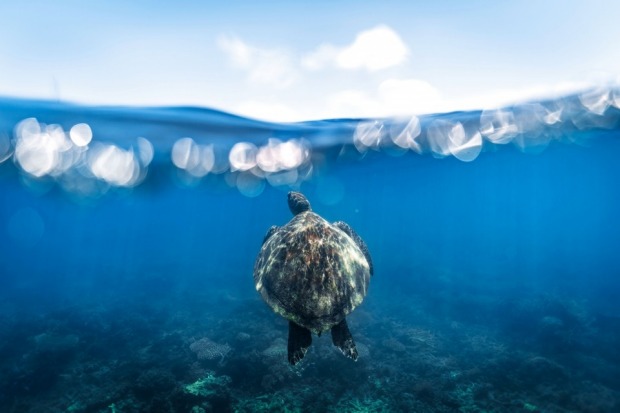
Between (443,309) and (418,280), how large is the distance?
5831 millimetres

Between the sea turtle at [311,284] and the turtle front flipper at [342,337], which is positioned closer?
the sea turtle at [311,284]

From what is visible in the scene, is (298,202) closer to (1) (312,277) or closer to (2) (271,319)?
(1) (312,277)

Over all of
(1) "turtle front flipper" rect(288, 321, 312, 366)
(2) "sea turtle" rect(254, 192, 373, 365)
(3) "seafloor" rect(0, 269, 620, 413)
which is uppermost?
(2) "sea turtle" rect(254, 192, 373, 365)

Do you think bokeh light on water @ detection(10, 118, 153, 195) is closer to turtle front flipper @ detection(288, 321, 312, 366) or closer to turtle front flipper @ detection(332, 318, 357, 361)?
turtle front flipper @ detection(288, 321, 312, 366)

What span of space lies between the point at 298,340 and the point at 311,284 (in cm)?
98

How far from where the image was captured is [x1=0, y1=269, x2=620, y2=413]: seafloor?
9.33 m

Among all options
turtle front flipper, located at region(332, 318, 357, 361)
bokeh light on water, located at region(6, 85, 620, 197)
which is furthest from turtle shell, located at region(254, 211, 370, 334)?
bokeh light on water, located at region(6, 85, 620, 197)

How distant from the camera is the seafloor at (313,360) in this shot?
367 inches

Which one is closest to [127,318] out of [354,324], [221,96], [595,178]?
[354,324]

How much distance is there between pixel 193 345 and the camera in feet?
42.1

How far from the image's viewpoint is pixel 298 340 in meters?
5.23

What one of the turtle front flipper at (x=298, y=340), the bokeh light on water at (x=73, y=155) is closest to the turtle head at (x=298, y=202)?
the turtle front flipper at (x=298, y=340)

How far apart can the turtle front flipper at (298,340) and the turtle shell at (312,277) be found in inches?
10.9

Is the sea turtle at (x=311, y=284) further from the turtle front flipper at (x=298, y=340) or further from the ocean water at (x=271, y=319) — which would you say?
the ocean water at (x=271, y=319)
